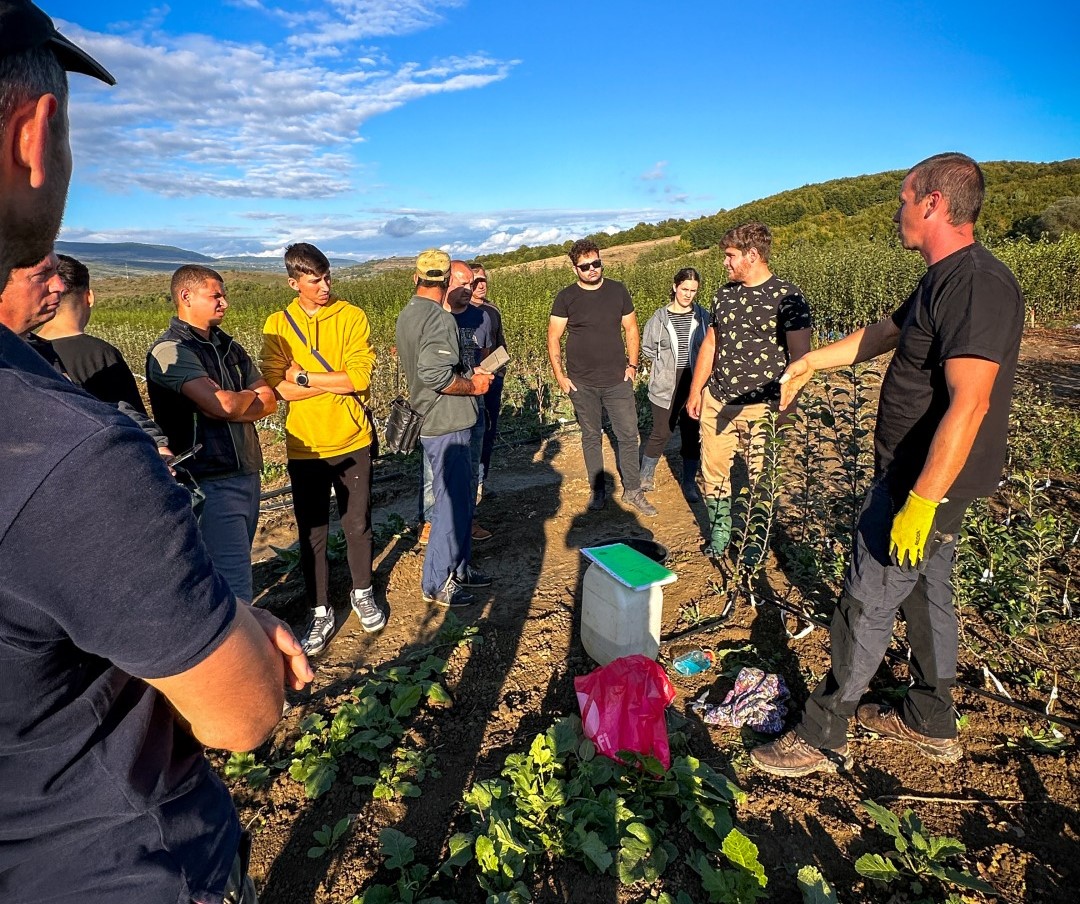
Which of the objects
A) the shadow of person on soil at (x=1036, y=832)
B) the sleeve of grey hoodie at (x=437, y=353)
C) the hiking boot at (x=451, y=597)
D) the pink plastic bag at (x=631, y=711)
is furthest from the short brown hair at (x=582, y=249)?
the shadow of person on soil at (x=1036, y=832)

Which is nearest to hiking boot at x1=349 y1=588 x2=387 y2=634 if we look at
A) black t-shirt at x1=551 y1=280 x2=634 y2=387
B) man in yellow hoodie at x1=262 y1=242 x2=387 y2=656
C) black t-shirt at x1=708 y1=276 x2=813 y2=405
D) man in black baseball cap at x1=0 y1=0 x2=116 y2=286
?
man in yellow hoodie at x1=262 y1=242 x2=387 y2=656

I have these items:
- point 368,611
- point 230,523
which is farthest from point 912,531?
point 368,611

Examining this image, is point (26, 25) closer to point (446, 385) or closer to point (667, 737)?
point (667, 737)

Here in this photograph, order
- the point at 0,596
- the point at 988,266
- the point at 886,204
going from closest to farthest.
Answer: the point at 0,596, the point at 988,266, the point at 886,204

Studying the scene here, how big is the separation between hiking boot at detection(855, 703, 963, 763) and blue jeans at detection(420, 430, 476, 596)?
2412 mm

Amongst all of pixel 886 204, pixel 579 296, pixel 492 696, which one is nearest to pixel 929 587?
pixel 492 696

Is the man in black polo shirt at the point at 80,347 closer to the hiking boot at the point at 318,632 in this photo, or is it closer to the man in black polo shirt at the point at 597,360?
the hiking boot at the point at 318,632

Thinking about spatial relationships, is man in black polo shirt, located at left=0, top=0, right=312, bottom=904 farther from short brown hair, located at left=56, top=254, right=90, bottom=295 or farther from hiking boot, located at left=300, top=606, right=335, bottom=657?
hiking boot, located at left=300, top=606, right=335, bottom=657

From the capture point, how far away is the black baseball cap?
0.71 m

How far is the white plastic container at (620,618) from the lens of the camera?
314cm

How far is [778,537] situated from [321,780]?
3436 millimetres

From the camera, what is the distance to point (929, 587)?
8.32 ft

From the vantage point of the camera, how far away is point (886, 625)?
2533mm

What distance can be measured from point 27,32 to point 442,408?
325cm
